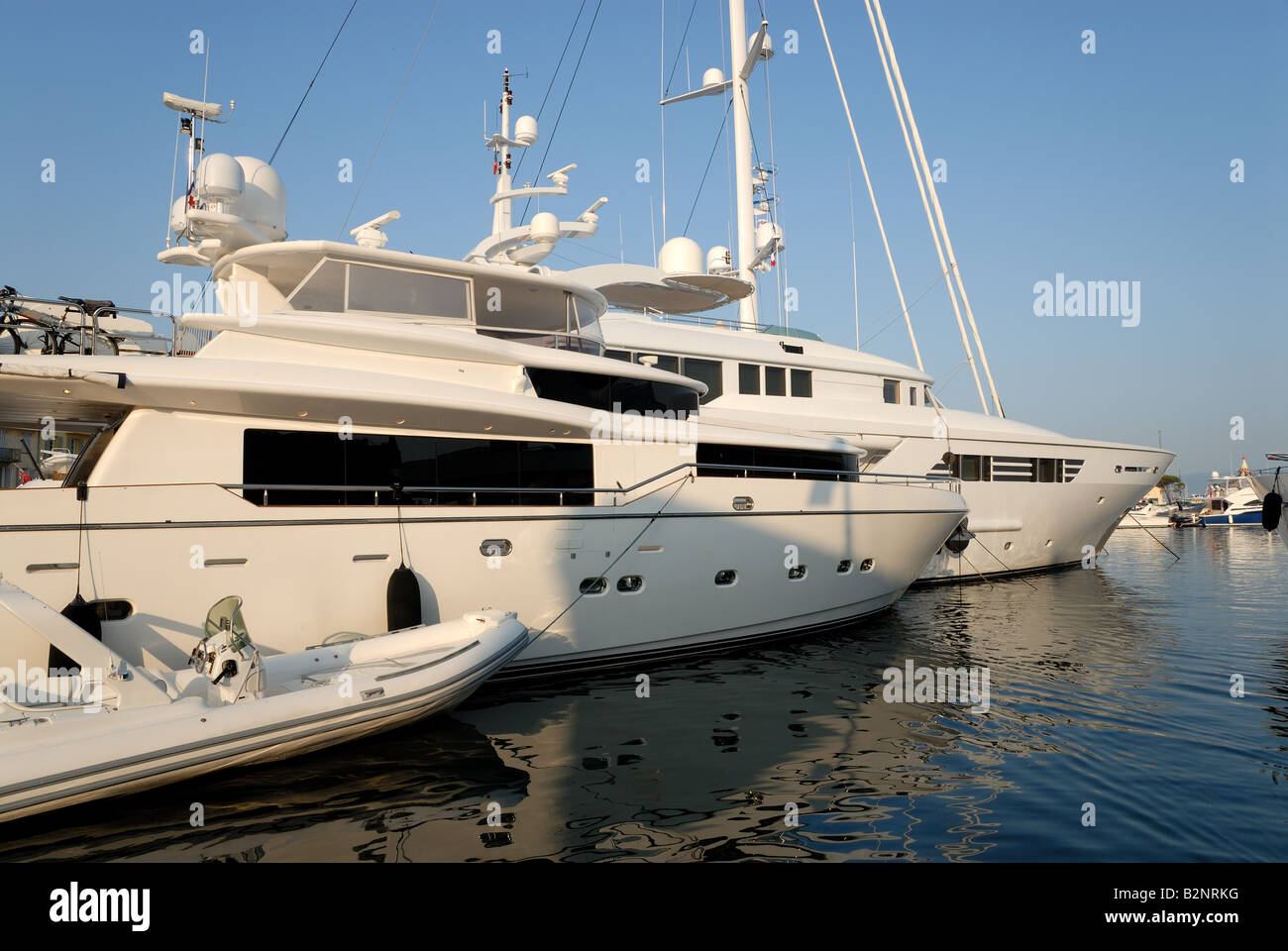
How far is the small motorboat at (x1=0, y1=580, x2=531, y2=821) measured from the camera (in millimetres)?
4461

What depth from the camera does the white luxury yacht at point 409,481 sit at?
6285 millimetres

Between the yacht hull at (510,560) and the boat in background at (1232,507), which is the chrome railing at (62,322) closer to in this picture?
the yacht hull at (510,560)

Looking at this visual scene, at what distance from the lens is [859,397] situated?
16016 millimetres

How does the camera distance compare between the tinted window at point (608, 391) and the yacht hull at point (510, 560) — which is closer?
the yacht hull at point (510, 560)

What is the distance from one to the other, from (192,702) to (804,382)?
1243 cm

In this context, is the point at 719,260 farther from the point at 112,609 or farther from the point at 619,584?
the point at 112,609

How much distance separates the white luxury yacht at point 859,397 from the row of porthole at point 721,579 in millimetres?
3963

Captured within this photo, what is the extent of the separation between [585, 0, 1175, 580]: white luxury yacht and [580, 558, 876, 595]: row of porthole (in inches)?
156

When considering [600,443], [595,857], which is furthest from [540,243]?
[595,857]

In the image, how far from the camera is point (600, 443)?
324 inches

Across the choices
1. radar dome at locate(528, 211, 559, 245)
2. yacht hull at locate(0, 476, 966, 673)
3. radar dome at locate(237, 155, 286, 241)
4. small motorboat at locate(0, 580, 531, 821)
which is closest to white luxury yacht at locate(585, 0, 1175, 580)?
radar dome at locate(528, 211, 559, 245)

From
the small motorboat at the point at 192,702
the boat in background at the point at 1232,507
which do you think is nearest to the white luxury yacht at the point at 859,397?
the small motorboat at the point at 192,702
